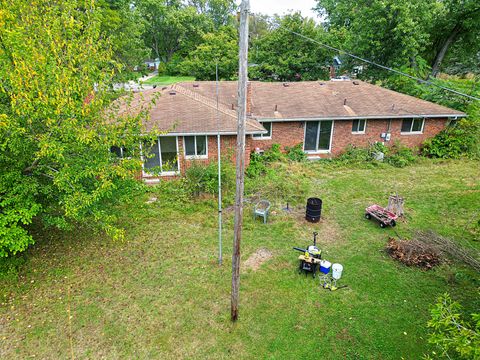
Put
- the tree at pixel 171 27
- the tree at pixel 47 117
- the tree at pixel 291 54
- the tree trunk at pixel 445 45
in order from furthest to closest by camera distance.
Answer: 1. the tree at pixel 171 27
2. the tree at pixel 291 54
3. the tree trunk at pixel 445 45
4. the tree at pixel 47 117

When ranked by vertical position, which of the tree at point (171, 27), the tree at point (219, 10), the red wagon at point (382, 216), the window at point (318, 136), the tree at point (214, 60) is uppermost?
the tree at point (219, 10)

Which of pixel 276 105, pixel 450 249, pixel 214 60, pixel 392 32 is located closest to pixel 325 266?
pixel 450 249

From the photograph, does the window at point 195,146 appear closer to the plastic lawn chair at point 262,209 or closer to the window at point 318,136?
the plastic lawn chair at point 262,209

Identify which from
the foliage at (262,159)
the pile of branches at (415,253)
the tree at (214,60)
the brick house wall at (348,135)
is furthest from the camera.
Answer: the tree at (214,60)

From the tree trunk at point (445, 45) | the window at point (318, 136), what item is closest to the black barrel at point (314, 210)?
the window at point (318, 136)

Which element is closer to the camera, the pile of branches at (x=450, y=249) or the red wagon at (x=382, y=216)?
the pile of branches at (x=450, y=249)

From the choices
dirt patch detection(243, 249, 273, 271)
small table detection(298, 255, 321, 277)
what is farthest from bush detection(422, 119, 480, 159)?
dirt patch detection(243, 249, 273, 271)

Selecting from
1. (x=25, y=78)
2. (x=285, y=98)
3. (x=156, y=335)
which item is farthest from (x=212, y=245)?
(x=285, y=98)

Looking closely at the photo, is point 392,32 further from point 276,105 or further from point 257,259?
point 257,259
